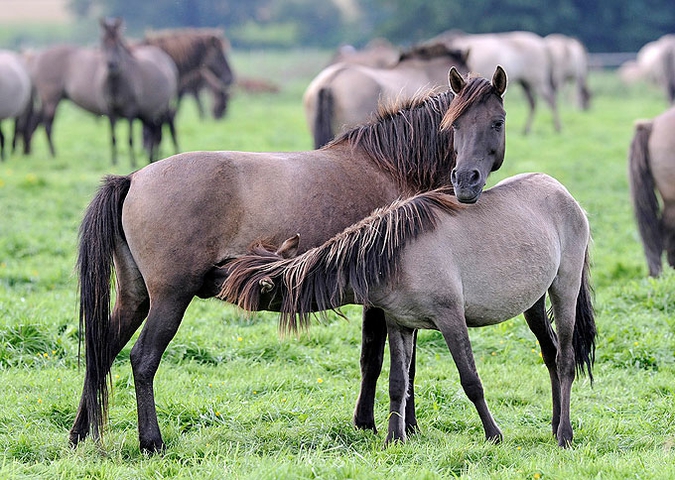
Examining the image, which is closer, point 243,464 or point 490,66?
point 243,464

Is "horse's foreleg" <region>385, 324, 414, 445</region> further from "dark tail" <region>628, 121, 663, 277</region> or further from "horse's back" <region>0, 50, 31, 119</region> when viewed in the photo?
"horse's back" <region>0, 50, 31, 119</region>

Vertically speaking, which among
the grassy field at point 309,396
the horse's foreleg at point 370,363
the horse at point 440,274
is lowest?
the grassy field at point 309,396

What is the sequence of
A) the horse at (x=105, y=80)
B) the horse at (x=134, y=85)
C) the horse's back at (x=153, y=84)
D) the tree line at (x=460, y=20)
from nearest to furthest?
the horse at (x=134, y=85) → the horse at (x=105, y=80) → the horse's back at (x=153, y=84) → the tree line at (x=460, y=20)

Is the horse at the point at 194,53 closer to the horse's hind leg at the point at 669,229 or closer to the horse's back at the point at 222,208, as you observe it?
the horse's hind leg at the point at 669,229

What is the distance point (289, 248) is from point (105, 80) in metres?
10.3

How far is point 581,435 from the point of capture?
491cm

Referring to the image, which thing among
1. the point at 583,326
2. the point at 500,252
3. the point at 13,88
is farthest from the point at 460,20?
the point at 500,252

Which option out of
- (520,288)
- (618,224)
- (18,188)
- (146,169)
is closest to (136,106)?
(18,188)

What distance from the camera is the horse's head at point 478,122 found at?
180 inches

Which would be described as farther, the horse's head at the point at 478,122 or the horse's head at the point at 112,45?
the horse's head at the point at 112,45

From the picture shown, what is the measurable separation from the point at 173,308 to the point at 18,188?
7.87m

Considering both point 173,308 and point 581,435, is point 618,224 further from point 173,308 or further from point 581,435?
point 173,308

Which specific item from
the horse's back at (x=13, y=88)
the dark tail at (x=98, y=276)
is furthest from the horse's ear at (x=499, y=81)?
the horse's back at (x=13, y=88)

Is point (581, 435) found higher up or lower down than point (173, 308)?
lower down
